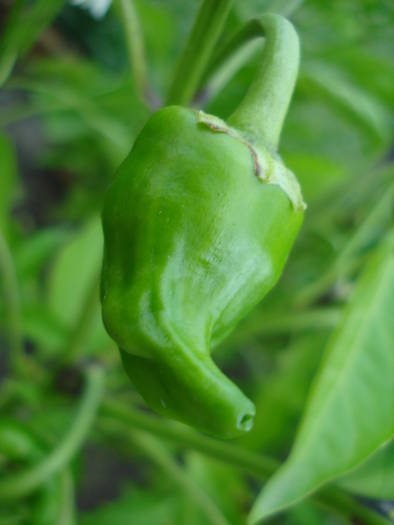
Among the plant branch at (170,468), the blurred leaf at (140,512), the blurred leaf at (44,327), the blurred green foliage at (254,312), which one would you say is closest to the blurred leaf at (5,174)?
the blurred green foliage at (254,312)

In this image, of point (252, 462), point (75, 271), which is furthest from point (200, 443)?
point (75, 271)

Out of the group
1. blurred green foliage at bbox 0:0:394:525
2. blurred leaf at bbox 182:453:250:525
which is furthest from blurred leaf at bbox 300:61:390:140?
blurred leaf at bbox 182:453:250:525

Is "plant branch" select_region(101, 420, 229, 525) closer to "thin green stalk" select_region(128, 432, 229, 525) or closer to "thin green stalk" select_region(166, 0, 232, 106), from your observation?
"thin green stalk" select_region(128, 432, 229, 525)

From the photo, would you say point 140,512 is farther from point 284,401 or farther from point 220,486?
point 284,401

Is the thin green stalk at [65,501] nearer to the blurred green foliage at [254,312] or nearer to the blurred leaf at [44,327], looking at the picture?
the blurred green foliage at [254,312]

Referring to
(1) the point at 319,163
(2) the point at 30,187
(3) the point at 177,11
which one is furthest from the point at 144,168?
(2) the point at 30,187

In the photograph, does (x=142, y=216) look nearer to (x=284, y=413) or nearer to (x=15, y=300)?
(x=15, y=300)
